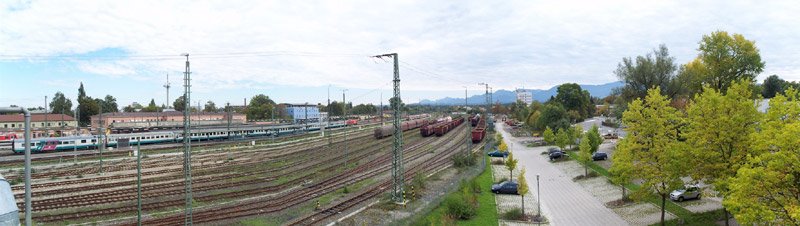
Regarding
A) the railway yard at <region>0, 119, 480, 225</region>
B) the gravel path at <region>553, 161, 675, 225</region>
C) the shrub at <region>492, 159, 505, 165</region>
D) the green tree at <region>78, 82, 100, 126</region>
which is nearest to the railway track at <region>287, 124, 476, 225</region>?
the railway yard at <region>0, 119, 480, 225</region>

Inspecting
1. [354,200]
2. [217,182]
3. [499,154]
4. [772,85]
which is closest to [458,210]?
[354,200]

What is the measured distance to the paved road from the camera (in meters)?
23.1

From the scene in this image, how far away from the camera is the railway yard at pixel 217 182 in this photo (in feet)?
76.3

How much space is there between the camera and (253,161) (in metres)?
44.0

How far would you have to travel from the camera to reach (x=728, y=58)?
3406 cm

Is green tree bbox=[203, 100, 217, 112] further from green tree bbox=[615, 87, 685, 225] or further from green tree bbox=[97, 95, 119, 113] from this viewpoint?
green tree bbox=[615, 87, 685, 225]

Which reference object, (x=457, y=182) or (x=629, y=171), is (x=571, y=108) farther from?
(x=629, y=171)

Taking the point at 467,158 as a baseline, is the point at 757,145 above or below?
above

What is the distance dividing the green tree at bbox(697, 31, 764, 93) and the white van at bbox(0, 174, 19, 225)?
39.4 metres

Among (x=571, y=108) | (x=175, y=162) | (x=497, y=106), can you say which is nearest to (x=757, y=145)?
(x=175, y=162)

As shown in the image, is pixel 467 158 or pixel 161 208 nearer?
pixel 161 208

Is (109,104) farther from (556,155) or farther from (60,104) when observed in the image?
(556,155)

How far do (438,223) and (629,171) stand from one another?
9.20m

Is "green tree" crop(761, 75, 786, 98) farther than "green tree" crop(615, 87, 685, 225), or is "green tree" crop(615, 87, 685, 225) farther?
"green tree" crop(761, 75, 786, 98)
